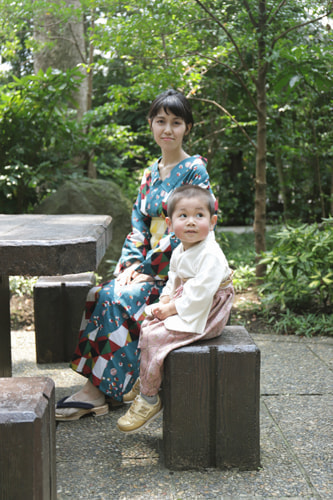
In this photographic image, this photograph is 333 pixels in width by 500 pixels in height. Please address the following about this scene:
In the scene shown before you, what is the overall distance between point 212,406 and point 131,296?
0.73m

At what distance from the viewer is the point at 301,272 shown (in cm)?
459

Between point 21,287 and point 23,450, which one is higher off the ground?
point 23,450

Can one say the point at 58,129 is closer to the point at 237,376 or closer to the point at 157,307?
the point at 157,307

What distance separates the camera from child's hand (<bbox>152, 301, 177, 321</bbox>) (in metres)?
2.29

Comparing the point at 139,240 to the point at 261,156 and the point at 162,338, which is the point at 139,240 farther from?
the point at 261,156

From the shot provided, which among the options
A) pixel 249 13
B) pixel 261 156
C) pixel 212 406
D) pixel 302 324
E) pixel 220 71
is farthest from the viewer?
pixel 220 71

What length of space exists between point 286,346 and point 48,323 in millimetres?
1609

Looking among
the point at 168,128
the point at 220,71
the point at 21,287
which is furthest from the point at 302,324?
the point at 220,71

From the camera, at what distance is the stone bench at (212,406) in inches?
83.8

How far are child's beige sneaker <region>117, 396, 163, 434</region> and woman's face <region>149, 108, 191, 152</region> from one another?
1.25 m

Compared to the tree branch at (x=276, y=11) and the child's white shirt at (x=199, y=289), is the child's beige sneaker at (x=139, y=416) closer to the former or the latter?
the child's white shirt at (x=199, y=289)

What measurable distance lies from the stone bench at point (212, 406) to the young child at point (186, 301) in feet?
0.24

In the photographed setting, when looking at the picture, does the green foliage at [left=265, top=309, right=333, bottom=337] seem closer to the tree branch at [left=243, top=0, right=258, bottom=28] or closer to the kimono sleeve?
the kimono sleeve

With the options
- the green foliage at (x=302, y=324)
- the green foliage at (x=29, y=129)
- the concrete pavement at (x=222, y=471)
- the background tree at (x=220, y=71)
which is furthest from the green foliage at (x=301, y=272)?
the green foliage at (x=29, y=129)
